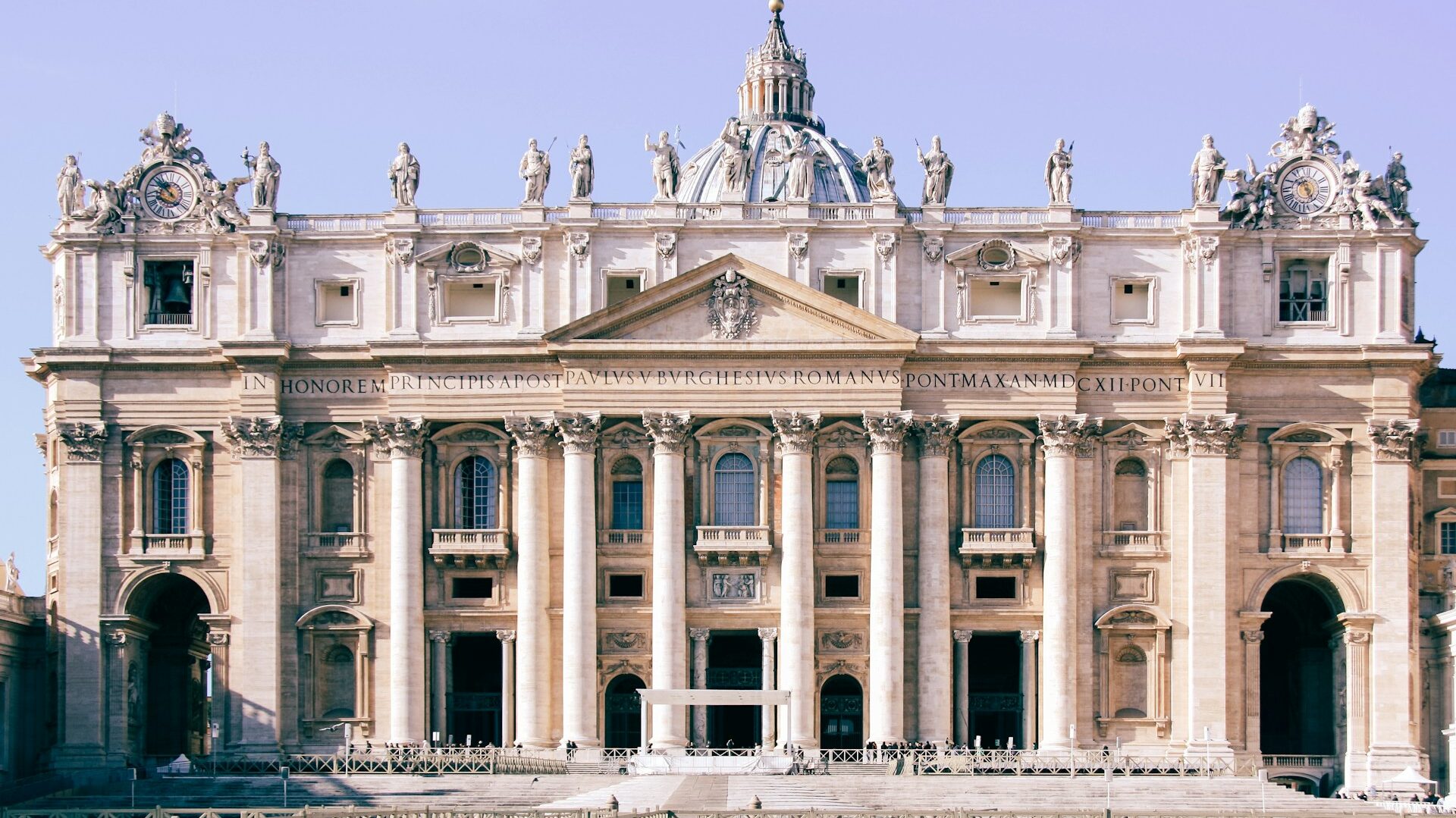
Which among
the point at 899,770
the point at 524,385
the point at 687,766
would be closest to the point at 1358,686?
the point at 899,770

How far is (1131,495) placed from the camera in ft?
306

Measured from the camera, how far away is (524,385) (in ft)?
306

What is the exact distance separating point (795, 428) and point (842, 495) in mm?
3485

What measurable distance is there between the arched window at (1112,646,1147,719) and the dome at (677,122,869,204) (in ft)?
138

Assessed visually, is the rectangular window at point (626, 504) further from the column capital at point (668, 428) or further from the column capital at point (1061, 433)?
the column capital at point (1061, 433)

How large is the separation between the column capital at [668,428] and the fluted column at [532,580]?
3.89 m

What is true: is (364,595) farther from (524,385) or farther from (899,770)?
(899,770)

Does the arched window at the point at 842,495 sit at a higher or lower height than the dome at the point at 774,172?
lower

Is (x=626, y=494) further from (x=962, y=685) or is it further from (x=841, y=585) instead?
(x=962, y=685)

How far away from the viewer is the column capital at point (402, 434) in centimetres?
9238

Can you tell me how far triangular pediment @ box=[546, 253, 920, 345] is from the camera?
91438mm

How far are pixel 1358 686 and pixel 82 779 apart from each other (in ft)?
148

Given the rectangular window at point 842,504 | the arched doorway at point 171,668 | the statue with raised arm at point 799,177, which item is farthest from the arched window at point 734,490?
the arched doorway at point 171,668

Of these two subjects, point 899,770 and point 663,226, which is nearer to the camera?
point 899,770
